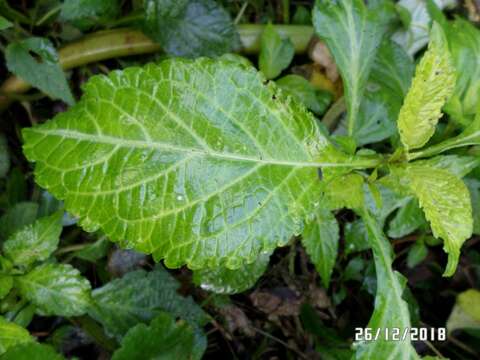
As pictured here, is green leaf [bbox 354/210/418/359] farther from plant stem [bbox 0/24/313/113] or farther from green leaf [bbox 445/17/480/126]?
plant stem [bbox 0/24/313/113]

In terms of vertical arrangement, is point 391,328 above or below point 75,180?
below

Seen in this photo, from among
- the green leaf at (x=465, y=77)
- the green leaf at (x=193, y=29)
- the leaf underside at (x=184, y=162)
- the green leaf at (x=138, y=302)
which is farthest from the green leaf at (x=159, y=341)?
the green leaf at (x=465, y=77)

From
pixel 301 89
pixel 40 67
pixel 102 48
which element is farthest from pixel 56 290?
pixel 301 89

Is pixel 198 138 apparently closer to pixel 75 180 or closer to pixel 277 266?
pixel 75 180

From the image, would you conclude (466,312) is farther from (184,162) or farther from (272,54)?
(184,162)

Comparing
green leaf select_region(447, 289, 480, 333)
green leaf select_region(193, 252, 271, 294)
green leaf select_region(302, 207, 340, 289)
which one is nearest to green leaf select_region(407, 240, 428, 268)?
green leaf select_region(447, 289, 480, 333)

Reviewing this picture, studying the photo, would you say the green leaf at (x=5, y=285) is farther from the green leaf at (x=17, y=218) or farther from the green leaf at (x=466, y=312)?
the green leaf at (x=466, y=312)

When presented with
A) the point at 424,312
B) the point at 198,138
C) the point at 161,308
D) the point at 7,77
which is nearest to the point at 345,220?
the point at 424,312

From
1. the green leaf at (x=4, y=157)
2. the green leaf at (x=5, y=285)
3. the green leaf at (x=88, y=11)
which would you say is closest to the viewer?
the green leaf at (x=5, y=285)
